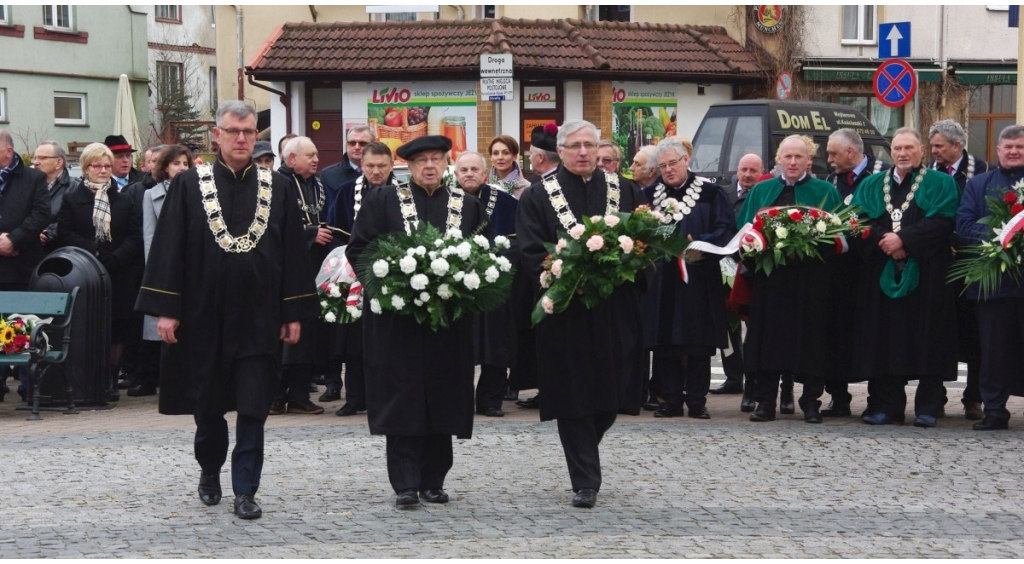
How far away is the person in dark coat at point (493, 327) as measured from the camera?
10984mm

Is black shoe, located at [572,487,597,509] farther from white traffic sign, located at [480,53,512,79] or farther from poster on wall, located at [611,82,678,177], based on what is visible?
poster on wall, located at [611,82,678,177]

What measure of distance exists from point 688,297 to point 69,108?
3745 centimetres

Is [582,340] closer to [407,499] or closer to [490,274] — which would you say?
[490,274]

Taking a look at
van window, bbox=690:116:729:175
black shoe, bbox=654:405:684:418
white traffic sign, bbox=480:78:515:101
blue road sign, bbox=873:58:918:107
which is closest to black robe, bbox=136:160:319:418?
black shoe, bbox=654:405:684:418

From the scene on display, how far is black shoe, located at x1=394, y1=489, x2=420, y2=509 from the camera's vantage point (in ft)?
25.5

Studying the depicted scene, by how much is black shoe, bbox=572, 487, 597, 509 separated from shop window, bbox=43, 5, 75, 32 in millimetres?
39589

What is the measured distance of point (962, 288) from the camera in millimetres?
10883

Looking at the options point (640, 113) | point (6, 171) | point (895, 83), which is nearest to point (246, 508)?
point (6, 171)

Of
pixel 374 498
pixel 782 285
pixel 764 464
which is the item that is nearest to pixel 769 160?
pixel 782 285

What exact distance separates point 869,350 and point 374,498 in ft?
14.3

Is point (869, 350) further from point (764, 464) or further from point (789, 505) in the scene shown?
point (789, 505)

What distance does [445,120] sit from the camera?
108 ft

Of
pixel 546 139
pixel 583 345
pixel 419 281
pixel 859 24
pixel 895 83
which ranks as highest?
pixel 859 24

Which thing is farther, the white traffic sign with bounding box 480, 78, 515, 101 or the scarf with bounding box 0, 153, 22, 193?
the white traffic sign with bounding box 480, 78, 515, 101
